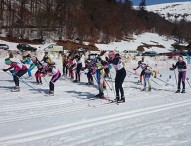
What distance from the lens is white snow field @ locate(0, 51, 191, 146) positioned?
6.69 metres

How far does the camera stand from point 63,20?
67562mm

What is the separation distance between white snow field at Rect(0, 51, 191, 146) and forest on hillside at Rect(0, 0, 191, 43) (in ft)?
153

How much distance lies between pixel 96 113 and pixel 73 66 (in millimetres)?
9523

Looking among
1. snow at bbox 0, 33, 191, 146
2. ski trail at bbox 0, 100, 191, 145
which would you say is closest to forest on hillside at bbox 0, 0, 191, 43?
snow at bbox 0, 33, 191, 146

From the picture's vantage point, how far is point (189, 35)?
143 metres

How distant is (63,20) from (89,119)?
2381 inches

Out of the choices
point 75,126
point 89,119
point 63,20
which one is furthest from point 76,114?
point 63,20

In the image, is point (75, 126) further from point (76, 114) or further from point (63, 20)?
point (63, 20)

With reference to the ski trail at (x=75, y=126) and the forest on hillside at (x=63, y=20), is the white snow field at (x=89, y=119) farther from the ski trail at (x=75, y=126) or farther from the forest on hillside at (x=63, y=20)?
the forest on hillside at (x=63, y=20)

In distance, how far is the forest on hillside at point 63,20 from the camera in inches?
2373

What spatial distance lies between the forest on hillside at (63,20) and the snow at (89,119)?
46809 mm

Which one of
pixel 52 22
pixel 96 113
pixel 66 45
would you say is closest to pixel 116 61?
pixel 96 113

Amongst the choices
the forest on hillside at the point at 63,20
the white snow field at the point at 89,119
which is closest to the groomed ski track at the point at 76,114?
the white snow field at the point at 89,119

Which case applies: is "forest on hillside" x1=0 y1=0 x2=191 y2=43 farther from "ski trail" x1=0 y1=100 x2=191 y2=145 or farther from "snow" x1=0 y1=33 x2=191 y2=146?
"ski trail" x1=0 y1=100 x2=191 y2=145
